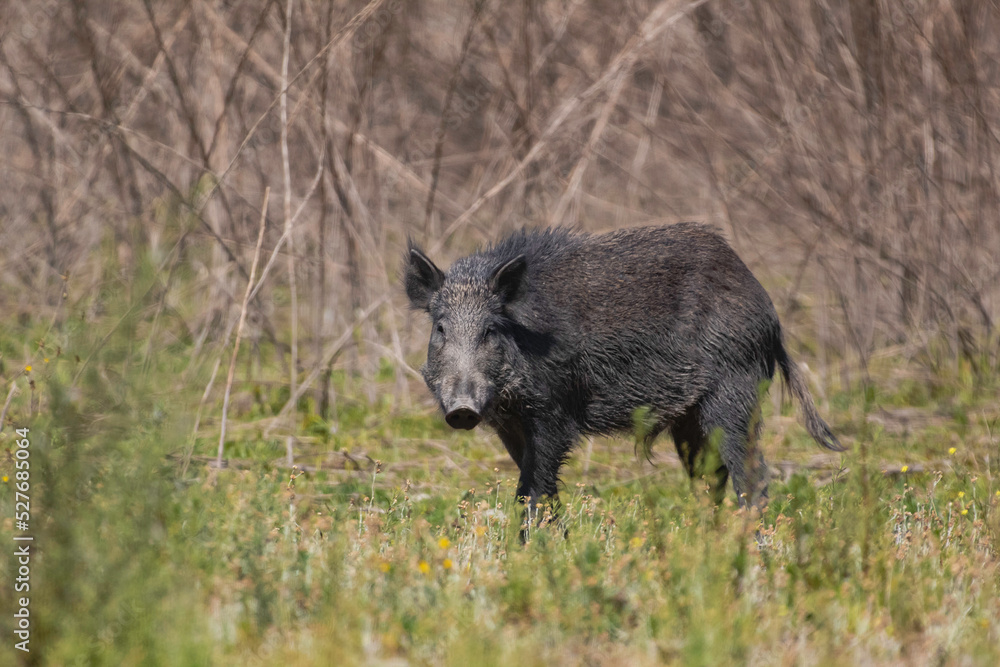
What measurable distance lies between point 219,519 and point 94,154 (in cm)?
407

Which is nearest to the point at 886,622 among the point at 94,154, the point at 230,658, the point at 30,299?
the point at 230,658

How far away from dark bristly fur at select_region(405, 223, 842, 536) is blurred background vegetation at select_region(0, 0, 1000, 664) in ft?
1.33

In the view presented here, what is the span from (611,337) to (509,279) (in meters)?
0.60

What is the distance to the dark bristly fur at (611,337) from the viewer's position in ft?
16.1

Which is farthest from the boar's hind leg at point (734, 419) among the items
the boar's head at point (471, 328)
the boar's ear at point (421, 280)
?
the boar's ear at point (421, 280)

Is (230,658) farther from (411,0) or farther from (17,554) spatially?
(411,0)

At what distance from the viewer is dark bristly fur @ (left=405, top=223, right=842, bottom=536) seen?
4.91 meters

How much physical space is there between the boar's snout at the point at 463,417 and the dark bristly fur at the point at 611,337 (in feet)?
0.96

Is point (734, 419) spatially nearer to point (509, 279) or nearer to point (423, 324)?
point (509, 279)

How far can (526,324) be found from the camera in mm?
4945

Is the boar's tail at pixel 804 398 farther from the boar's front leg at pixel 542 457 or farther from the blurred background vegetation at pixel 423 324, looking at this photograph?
the boar's front leg at pixel 542 457

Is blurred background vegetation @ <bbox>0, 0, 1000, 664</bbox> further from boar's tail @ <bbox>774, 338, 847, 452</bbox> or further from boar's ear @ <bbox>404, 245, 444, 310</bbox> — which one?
boar's ear @ <bbox>404, 245, 444, 310</bbox>

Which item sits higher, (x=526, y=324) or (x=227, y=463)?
(x=526, y=324)

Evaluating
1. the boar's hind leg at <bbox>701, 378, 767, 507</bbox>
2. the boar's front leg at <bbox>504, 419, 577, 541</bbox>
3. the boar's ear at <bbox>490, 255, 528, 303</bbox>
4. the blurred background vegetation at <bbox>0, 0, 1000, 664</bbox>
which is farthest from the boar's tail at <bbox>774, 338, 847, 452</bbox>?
the boar's ear at <bbox>490, 255, 528, 303</bbox>
